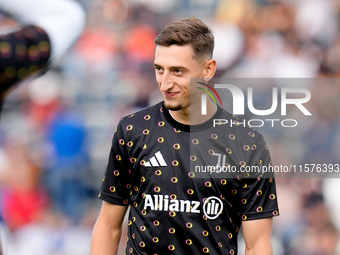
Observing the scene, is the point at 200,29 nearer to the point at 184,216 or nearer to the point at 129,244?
the point at 184,216

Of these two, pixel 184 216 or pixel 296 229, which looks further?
pixel 296 229

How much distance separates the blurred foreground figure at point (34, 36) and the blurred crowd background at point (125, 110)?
4.82 meters

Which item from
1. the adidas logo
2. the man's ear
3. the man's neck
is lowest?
the adidas logo

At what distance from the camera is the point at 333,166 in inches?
250

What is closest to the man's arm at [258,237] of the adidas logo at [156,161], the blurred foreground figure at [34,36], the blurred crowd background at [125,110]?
the adidas logo at [156,161]

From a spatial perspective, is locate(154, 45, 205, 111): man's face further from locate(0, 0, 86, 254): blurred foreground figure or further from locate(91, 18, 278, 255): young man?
locate(0, 0, 86, 254): blurred foreground figure

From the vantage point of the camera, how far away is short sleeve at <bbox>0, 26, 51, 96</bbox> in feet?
5.14

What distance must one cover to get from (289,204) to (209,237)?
10.8ft

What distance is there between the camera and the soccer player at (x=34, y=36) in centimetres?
157

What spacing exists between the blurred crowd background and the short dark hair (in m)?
3.40

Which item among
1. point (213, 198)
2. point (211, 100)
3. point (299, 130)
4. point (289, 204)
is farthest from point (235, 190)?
point (299, 130)

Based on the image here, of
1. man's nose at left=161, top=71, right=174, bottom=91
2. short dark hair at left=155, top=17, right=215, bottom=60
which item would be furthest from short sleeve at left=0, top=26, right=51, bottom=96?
short dark hair at left=155, top=17, right=215, bottom=60

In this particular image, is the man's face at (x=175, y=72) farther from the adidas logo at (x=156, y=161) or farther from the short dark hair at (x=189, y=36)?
the adidas logo at (x=156, y=161)

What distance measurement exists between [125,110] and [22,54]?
5.32 m
